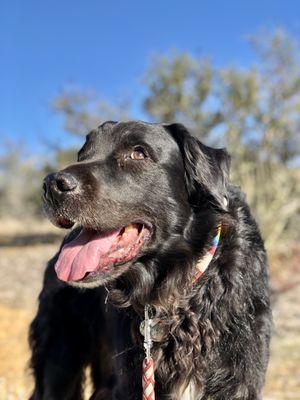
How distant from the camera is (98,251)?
3.23 metres

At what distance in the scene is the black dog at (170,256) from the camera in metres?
3.24

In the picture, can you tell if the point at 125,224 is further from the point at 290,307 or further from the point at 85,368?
the point at 290,307

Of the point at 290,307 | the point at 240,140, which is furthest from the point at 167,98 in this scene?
the point at 290,307

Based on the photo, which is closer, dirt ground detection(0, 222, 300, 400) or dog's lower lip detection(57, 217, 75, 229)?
dog's lower lip detection(57, 217, 75, 229)

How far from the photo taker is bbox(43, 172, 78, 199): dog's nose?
10.3 ft

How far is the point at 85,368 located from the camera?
4.61 metres

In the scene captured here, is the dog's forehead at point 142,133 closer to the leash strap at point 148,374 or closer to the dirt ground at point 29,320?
the leash strap at point 148,374

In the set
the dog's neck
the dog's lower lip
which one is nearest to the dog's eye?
the dog's lower lip

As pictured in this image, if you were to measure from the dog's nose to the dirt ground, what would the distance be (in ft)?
7.81

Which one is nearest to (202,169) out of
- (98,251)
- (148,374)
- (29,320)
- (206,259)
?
(206,259)

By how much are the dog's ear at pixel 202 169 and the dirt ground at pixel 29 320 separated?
8.09 ft

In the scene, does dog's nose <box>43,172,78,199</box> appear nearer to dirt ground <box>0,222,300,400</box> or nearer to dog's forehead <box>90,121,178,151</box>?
dog's forehead <box>90,121,178,151</box>

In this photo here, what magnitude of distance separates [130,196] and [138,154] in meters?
0.28

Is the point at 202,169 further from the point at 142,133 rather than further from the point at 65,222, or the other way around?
the point at 65,222
